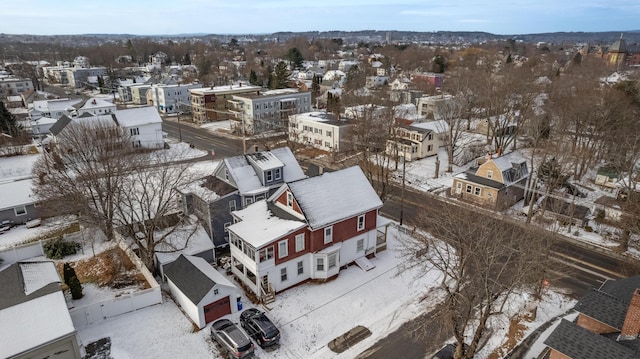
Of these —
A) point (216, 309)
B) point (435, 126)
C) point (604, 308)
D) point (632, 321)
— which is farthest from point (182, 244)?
point (435, 126)

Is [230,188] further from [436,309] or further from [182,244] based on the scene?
[436,309]

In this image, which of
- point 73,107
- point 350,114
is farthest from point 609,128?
point 73,107

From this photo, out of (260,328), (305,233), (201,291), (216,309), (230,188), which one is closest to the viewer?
(260,328)

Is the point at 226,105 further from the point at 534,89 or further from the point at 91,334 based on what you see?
the point at 91,334

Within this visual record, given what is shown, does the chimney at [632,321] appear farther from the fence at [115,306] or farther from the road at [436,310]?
the fence at [115,306]

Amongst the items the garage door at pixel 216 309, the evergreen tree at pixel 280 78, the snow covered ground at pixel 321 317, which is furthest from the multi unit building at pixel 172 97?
the garage door at pixel 216 309
